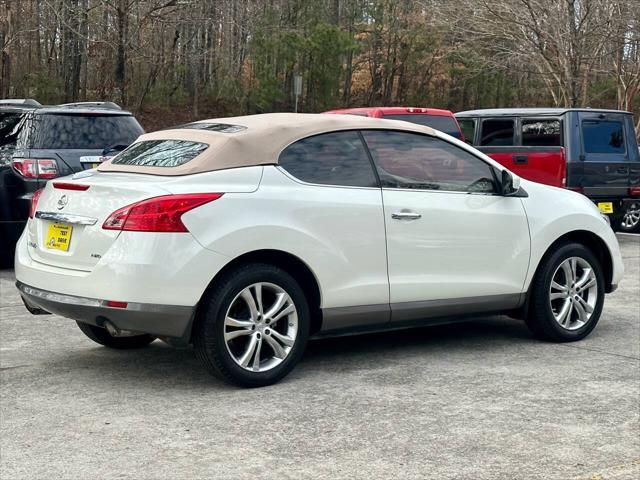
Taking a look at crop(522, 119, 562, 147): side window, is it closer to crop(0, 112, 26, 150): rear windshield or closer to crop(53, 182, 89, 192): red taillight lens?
crop(0, 112, 26, 150): rear windshield

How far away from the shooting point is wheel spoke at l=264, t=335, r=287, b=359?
5.79 metres

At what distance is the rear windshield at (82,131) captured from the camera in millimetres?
10188

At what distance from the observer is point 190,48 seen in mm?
40375

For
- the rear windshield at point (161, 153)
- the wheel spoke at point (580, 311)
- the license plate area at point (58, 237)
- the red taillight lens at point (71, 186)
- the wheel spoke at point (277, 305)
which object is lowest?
the wheel spoke at point (580, 311)

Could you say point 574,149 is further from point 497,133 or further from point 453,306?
point 453,306

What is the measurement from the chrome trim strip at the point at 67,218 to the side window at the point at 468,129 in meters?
9.35

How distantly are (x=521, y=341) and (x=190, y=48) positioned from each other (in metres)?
34.9

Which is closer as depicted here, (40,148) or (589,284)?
(589,284)

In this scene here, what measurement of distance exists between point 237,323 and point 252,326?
10 centimetres

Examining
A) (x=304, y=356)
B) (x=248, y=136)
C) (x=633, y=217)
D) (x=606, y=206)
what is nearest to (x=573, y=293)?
(x=304, y=356)

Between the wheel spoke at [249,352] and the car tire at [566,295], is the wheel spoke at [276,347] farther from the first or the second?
the car tire at [566,295]

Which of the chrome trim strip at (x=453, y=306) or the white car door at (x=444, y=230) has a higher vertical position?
the white car door at (x=444, y=230)

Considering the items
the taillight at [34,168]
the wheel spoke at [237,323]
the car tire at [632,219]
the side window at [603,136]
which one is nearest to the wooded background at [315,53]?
the car tire at [632,219]

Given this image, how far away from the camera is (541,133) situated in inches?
542
